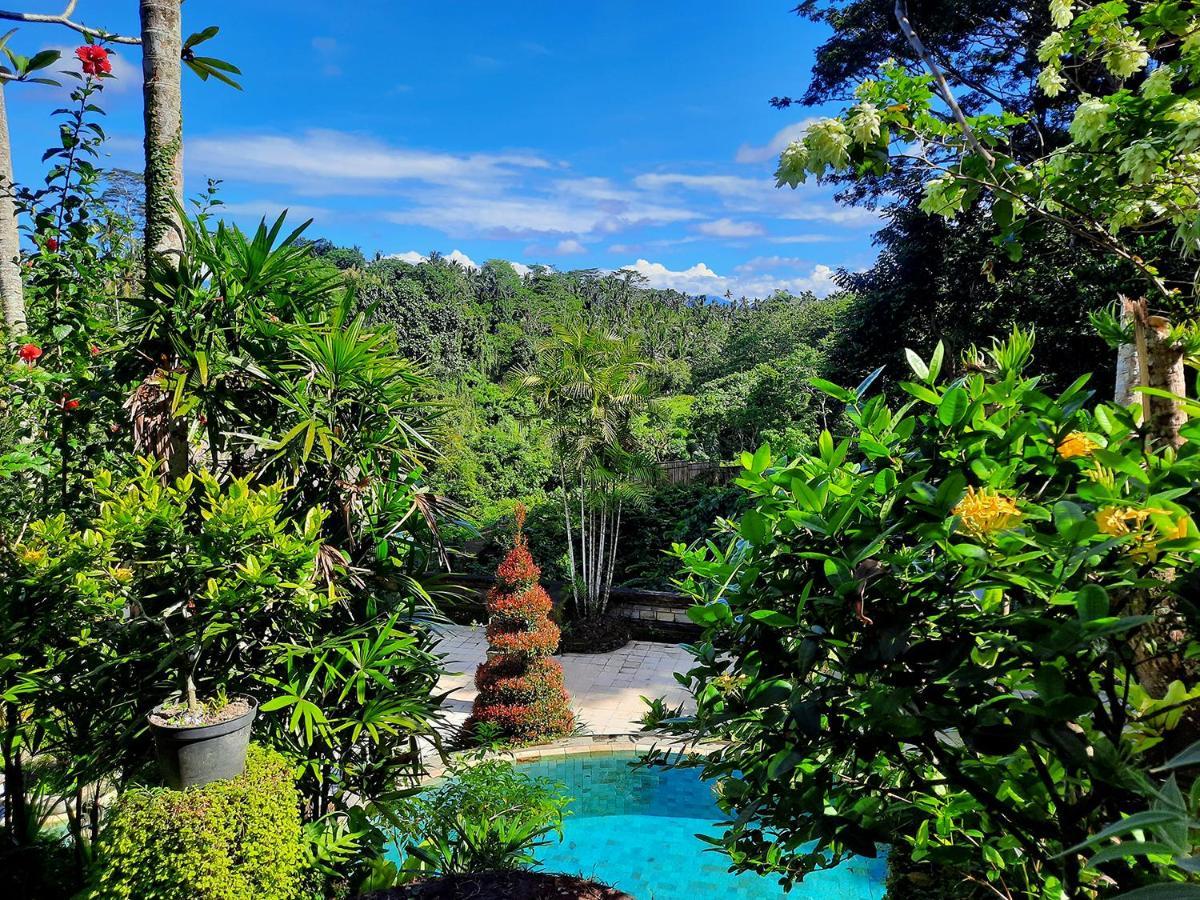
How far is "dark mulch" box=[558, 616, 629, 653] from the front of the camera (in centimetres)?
788

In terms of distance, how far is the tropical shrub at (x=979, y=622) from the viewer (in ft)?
2.72

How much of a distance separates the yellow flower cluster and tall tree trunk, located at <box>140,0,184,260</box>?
3193mm

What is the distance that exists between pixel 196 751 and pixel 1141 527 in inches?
93.8

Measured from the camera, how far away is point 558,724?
5570mm

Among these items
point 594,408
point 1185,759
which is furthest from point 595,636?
point 1185,759

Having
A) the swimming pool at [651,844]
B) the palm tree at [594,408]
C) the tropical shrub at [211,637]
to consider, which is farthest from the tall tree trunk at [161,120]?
the palm tree at [594,408]

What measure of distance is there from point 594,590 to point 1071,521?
7842 mm

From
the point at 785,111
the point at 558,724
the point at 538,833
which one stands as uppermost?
the point at 785,111

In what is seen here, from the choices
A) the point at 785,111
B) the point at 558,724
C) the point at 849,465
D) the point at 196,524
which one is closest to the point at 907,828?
the point at 849,465

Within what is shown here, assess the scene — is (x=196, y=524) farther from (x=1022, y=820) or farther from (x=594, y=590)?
(x=594, y=590)

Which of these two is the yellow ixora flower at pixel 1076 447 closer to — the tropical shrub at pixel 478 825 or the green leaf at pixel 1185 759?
the green leaf at pixel 1185 759

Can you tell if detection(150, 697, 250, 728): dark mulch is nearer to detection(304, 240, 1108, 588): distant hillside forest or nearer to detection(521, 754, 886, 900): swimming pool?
detection(304, 240, 1108, 588): distant hillside forest

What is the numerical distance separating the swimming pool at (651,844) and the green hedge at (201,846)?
6.25 feet

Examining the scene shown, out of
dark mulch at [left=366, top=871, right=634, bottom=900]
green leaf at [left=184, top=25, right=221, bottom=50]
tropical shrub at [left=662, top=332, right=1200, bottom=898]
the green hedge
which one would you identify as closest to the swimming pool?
dark mulch at [left=366, top=871, right=634, bottom=900]
